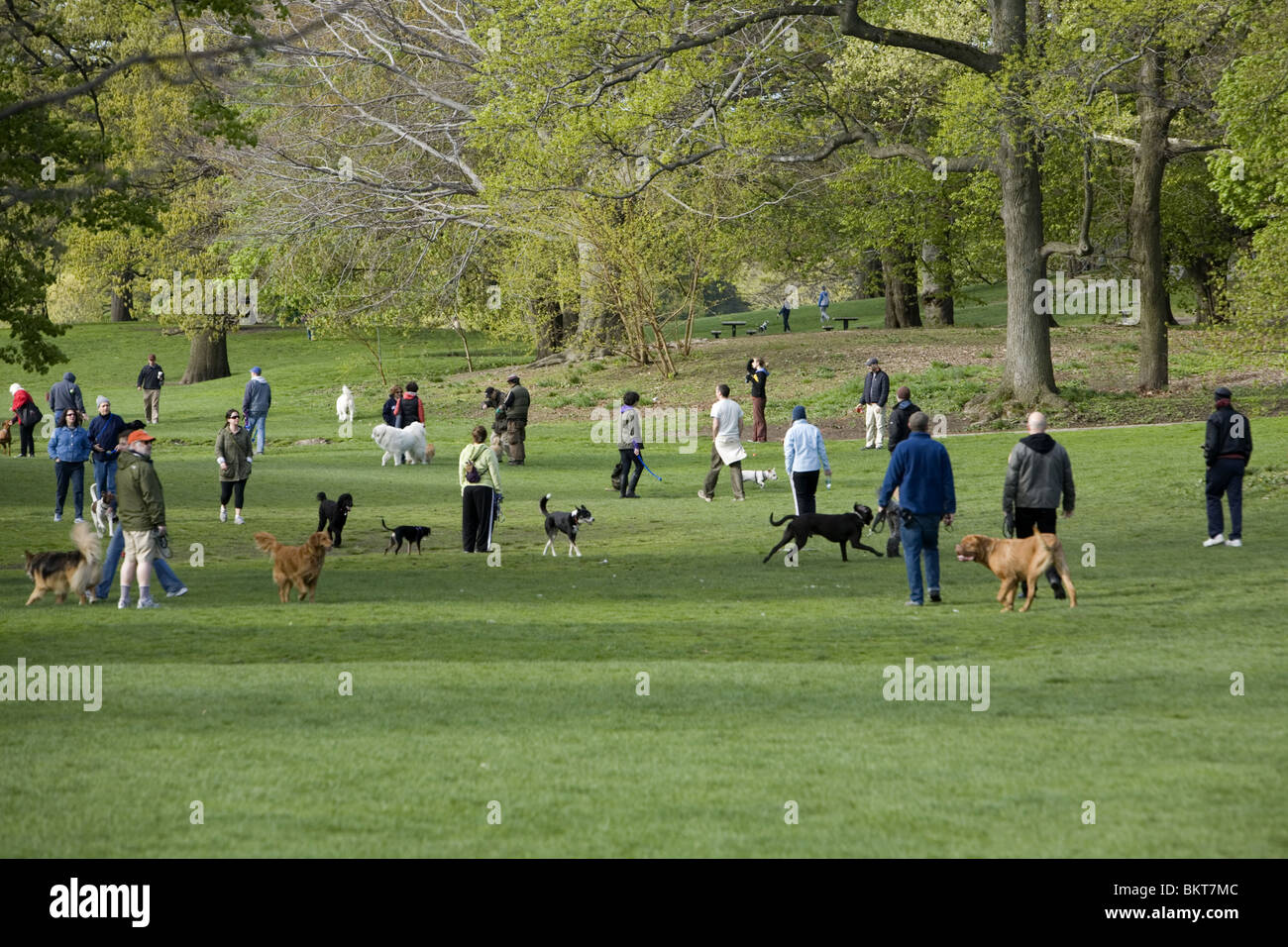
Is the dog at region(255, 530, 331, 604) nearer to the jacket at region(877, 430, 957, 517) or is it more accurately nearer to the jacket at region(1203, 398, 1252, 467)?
the jacket at region(877, 430, 957, 517)

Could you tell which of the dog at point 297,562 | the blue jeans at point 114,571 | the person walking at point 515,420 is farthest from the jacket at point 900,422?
the blue jeans at point 114,571

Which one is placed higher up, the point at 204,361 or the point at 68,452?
the point at 204,361

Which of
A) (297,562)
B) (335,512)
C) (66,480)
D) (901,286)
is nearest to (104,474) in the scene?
(66,480)

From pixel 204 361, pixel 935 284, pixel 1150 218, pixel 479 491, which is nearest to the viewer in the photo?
pixel 479 491

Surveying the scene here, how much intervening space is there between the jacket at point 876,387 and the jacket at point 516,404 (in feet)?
24.1

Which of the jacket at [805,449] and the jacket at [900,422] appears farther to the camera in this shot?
the jacket at [900,422]

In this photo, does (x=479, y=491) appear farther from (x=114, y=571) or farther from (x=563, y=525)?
(x=114, y=571)

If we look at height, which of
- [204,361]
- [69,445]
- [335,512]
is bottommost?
[335,512]

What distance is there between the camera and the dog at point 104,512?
18.7 metres

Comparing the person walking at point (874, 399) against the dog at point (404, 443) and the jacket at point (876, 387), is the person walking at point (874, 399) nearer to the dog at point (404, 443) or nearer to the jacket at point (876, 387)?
the jacket at point (876, 387)

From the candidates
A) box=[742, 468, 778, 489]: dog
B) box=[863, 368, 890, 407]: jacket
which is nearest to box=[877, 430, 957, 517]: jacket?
box=[742, 468, 778, 489]: dog

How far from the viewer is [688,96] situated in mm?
30953

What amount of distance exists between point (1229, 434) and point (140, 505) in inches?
518

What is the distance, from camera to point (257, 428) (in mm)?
33812
